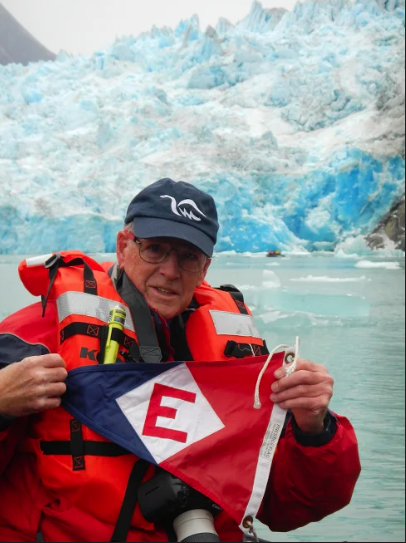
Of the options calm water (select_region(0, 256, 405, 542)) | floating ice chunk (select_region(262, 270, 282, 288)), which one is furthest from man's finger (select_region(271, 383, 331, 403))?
floating ice chunk (select_region(262, 270, 282, 288))

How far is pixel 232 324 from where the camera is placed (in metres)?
1.36

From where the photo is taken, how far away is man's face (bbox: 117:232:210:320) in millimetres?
1213

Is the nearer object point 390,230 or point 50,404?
point 50,404

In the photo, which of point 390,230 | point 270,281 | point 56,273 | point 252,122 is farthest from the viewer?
point 252,122

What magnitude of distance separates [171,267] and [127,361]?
232 mm

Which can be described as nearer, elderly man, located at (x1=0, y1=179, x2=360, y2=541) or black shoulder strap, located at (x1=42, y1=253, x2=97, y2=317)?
elderly man, located at (x1=0, y1=179, x2=360, y2=541)

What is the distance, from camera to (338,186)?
1545cm

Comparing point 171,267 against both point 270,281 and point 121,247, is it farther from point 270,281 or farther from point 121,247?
point 270,281

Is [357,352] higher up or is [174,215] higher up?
[174,215]

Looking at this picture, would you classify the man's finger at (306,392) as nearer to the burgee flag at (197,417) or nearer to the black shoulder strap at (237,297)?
the burgee flag at (197,417)

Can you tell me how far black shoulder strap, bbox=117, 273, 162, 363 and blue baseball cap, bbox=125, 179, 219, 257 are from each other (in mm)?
148

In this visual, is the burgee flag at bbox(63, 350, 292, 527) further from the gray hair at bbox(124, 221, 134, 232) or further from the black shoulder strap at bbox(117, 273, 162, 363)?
the gray hair at bbox(124, 221, 134, 232)

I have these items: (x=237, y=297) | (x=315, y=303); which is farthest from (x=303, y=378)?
(x=315, y=303)

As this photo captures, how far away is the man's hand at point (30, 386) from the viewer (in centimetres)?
98
